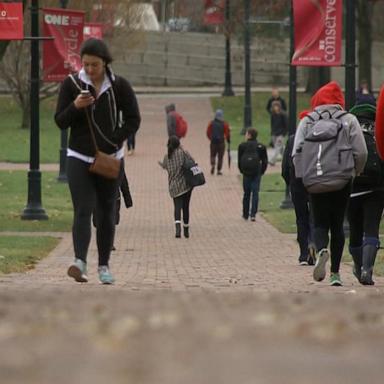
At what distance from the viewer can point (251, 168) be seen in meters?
22.5

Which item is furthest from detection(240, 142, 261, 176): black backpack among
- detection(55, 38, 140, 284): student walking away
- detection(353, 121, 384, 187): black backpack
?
detection(55, 38, 140, 284): student walking away

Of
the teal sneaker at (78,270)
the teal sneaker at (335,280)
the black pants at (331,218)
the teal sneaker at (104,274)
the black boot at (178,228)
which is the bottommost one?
the black boot at (178,228)

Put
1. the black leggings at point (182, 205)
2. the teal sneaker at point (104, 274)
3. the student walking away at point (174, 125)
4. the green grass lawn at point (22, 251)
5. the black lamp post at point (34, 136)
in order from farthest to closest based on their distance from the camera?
the student walking away at point (174, 125)
the black lamp post at point (34, 136)
the black leggings at point (182, 205)
the green grass lawn at point (22, 251)
the teal sneaker at point (104, 274)

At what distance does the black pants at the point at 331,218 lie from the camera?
11.4 meters

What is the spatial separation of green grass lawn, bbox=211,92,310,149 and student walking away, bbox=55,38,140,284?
32724mm

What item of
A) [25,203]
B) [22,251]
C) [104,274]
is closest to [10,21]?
[22,251]

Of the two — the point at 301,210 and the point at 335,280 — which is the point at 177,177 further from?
the point at 335,280

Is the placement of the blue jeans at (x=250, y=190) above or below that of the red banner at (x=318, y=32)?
below

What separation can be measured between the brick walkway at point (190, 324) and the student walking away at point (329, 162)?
42cm

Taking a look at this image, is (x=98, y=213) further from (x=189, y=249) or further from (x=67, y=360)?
(x=189, y=249)

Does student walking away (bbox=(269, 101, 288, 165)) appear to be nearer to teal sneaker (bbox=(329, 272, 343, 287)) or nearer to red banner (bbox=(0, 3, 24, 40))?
red banner (bbox=(0, 3, 24, 40))

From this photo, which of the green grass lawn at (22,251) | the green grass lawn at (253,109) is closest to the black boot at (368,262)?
the green grass lawn at (22,251)

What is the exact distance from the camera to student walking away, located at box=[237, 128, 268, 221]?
885 inches

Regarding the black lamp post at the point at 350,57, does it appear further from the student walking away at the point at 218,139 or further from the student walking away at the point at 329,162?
the student walking away at the point at 218,139
